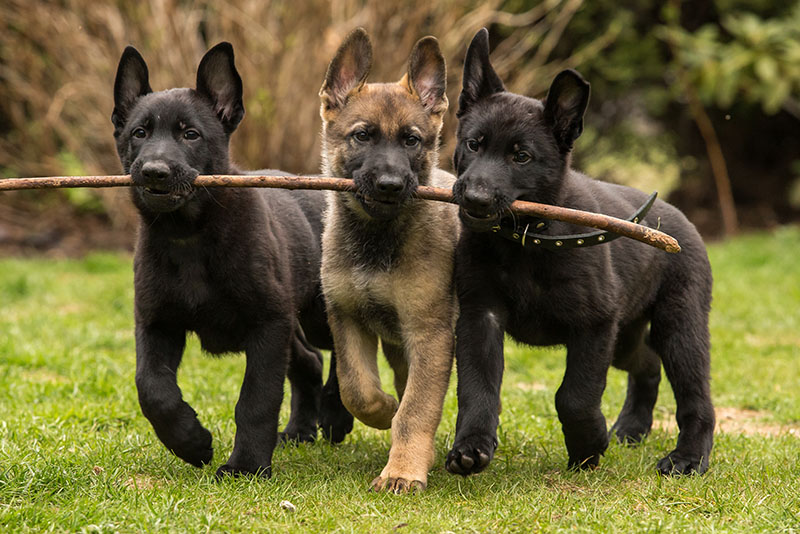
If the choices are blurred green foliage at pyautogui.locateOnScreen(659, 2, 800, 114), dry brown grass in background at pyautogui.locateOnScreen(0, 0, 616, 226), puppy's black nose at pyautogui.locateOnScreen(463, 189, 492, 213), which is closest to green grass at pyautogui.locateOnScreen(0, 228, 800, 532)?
puppy's black nose at pyautogui.locateOnScreen(463, 189, 492, 213)

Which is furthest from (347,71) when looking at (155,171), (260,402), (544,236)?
(260,402)

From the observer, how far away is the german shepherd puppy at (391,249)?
4672 mm

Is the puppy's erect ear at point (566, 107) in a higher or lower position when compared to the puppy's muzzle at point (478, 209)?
higher

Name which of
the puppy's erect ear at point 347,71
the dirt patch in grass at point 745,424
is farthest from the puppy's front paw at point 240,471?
the dirt patch in grass at point 745,424

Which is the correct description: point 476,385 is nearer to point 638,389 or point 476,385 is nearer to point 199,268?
point 199,268

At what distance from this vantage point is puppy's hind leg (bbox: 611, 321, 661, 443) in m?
5.84

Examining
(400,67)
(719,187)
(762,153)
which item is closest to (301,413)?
(400,67)

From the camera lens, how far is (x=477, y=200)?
4328mm

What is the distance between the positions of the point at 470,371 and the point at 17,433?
2.40m

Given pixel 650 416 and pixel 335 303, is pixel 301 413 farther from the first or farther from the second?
pixel 650 416

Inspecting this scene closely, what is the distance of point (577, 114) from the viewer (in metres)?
→ 4.74

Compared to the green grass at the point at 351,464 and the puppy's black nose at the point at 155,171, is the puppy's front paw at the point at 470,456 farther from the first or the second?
the puppy's black nose at the point at 155,171

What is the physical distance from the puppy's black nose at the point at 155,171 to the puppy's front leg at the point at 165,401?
0.77 m

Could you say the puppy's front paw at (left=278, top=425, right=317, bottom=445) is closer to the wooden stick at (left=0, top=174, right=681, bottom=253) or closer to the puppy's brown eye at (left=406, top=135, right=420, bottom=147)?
the wooden stick at (left=0, top=174, right=681, bottom=253)
